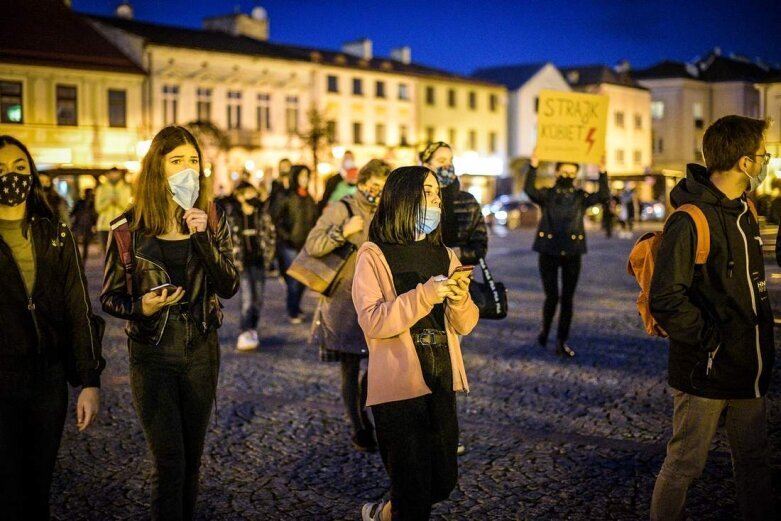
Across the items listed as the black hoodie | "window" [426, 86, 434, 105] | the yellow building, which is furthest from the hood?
"window" [426, 86, 434, 105]

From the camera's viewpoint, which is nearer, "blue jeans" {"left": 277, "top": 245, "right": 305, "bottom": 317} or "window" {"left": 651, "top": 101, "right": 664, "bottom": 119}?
"blue jeans" {"left": 277, "top": 245, "right": 305, "bottom": 317}

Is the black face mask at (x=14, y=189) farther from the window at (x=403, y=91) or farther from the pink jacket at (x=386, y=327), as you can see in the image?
the window at (x=403, y=91)

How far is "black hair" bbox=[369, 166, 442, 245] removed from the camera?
3.84 m

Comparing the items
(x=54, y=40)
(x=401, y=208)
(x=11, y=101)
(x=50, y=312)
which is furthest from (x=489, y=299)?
(x=54, y=40)

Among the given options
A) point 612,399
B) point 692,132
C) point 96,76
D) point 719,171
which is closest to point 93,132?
A: point 96,76

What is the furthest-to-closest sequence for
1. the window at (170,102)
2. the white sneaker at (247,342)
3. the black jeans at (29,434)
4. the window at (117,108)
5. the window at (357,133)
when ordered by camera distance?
the window at (357,133) → the window at (170,102) → the window at (117,108) → the white sneaker at (247,342) → the black jeans at (29,434)

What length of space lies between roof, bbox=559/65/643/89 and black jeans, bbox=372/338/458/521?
73040mm

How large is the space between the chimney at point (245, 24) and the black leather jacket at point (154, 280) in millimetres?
56375

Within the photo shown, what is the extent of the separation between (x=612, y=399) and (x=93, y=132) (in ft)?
135

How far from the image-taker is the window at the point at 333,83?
189ft

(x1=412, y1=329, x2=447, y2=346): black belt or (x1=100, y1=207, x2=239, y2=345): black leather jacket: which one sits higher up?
(x1=100, y1=207, x2=239, y2=345): black leather jacket

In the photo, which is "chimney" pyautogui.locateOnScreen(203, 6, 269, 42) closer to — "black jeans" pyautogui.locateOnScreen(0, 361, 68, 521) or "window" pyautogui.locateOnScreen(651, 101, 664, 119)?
"window" pyautogui.locateOnScreen(651, 101, 664, 119)

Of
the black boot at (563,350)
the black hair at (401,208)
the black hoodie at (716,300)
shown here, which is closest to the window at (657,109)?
the black boot at (563,350)

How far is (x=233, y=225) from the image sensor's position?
9977 millimetres
